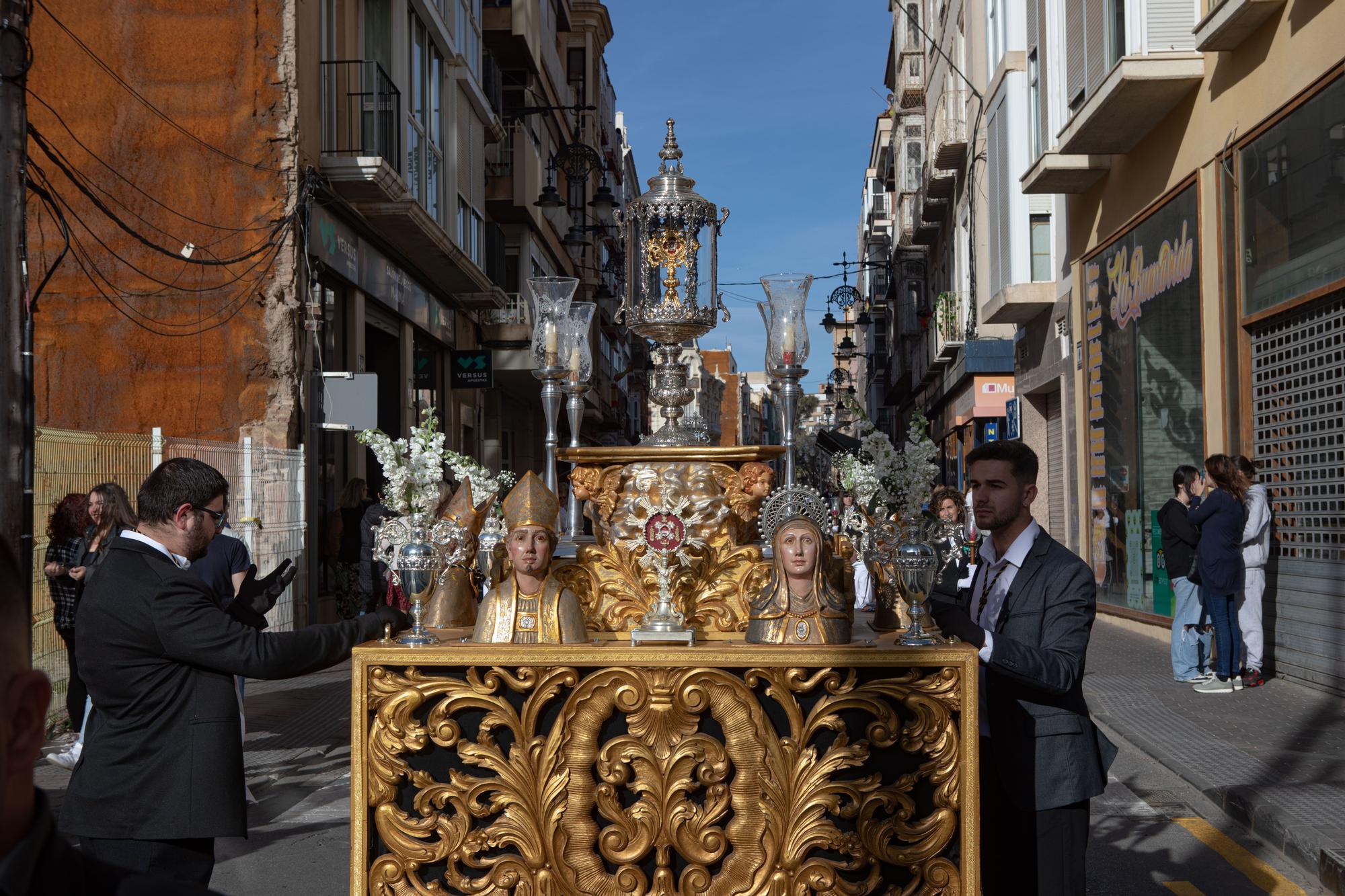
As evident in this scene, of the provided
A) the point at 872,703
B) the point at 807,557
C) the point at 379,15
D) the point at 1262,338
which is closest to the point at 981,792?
the point at 872,703

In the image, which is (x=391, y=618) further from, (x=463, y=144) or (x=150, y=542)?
(x=463, y=144)

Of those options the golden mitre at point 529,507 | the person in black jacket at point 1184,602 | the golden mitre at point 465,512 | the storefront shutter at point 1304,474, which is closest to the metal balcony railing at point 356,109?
the person in black jacket at point 1184,602

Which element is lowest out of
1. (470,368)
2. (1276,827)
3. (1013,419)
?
(1276,827)

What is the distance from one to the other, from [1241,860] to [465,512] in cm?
392

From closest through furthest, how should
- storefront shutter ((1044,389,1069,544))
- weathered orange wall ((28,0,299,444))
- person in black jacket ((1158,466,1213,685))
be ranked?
person in black jacket ((1158,466,1213,685)) → weathered orange wall ((28,0,299,444)) → storefront shutter ((1044,389,1069,544))

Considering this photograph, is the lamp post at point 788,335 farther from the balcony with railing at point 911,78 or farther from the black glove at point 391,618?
the balcony with railing at point 911,78

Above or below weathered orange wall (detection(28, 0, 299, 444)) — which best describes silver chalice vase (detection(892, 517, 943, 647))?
below

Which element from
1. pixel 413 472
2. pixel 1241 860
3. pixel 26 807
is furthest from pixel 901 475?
pixel 26 807

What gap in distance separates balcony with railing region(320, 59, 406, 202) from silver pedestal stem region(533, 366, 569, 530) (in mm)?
9996

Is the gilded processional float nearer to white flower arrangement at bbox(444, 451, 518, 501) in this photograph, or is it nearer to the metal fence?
white flower arrangement at bbox(444, 451, 518, 501)

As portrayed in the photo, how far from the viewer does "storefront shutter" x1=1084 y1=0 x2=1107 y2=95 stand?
1450cm

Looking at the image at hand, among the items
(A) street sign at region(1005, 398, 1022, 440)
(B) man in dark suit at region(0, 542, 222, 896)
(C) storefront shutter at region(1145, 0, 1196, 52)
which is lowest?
(B) man in dark suit at region(0, 542, 222, 896)

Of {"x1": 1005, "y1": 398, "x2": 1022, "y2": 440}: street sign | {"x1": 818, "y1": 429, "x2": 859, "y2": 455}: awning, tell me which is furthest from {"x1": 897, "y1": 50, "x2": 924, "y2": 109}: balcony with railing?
{"x1": 818, "y1": 429, "x2": 859, "y2": 455}: awning

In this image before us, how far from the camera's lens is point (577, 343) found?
6.03 metres
